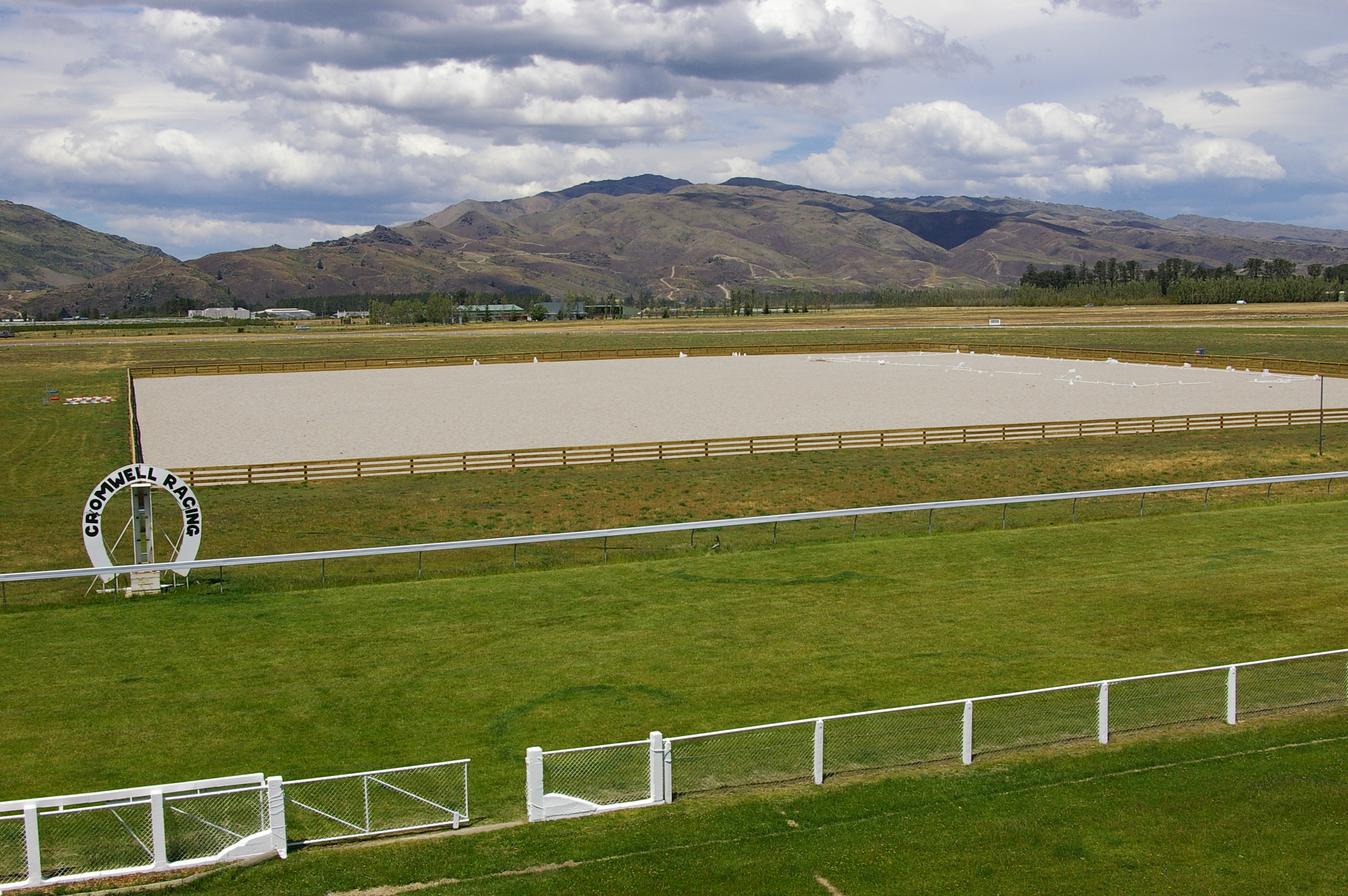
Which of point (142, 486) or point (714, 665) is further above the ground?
point (142, 486)

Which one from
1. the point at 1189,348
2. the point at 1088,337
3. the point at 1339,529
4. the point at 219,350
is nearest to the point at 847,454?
the point at 1339,529

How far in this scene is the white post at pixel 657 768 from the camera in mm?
12688

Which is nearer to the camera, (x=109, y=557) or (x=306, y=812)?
(x=306, y=812)

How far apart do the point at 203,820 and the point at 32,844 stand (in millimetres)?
1616

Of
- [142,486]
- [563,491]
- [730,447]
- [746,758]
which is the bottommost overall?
[746,758]

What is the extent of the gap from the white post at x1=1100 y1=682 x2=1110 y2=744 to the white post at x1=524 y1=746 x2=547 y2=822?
7.64 meters

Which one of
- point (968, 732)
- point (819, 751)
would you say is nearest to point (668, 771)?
point (819, 751)

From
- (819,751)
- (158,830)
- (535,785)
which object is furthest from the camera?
(819,751)

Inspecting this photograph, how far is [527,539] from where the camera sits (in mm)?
25328

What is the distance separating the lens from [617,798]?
12914mm

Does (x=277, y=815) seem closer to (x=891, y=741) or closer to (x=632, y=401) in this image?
(x=891, y=741)

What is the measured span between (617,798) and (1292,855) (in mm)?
7656

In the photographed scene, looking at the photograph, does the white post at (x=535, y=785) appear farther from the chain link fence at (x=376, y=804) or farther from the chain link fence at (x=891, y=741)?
the chain link fence at (x=891, y=741)

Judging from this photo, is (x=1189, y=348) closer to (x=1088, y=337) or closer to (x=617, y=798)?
(x=1088, y=337)
